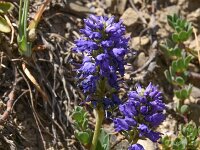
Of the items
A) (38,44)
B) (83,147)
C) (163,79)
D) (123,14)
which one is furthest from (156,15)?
(83,147)

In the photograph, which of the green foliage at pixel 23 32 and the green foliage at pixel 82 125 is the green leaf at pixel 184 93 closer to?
the green foliage at pixel 82 125

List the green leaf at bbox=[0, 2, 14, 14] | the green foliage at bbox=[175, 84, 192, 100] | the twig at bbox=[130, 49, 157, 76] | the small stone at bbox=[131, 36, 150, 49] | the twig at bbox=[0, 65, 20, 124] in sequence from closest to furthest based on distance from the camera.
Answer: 1. the twig at bbox=[0, 65, 20, 124]
2. the green leaf at bbox=[0, 2, 14, 14]
3. the green foliage at bbox=[175, 84, 192, 100]
4. the twig at bbox=[130, 49, 157, 76]
5. the small stone at bbox=[131, 36, 150, 49]

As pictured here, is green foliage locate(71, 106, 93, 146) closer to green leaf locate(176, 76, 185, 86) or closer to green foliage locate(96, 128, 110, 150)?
green foliage locate(96, 128, 110, 150)

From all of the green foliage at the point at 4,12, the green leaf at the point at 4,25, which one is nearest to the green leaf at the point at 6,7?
the green foliage at the point at 4,12

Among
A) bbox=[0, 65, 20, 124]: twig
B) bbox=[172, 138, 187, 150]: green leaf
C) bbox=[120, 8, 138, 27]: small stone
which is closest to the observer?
bbox=[0, 65, 20, 124]: twig

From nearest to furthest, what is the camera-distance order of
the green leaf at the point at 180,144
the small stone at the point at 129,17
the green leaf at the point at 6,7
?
the green leaf at the point at 180,144, the green leaf at the point at 6,7, the small stone at the point at 129,17

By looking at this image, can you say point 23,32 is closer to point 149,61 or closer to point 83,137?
point 83,137

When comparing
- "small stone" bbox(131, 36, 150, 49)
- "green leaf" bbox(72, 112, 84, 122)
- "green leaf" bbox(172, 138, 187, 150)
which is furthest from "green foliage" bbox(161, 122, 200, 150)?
"small stone" bbox(131, 36, 150, 49)

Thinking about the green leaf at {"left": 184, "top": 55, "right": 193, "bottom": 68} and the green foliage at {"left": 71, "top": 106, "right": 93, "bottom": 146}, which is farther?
the green leaf at {"left": 184, "top": 55, "right": 193, "bottom": 68}
